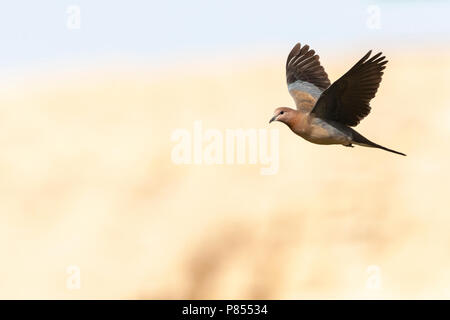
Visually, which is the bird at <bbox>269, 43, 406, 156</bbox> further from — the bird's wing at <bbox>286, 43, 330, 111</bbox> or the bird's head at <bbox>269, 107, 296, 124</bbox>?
the bird's wing at <bbox>286, 43, 330, 111</bbox>

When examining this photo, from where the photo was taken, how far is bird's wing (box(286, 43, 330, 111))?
28.7 feet

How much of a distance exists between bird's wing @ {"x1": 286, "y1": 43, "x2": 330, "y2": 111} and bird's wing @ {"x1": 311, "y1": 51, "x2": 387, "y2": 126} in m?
1.07

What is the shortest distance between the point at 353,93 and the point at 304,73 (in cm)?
162

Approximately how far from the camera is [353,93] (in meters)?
7.43

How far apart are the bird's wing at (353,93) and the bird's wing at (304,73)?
1.07 metres

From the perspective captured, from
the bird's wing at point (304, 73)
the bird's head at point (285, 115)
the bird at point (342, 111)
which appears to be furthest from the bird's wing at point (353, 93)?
the bird's wing at point (304, 73)

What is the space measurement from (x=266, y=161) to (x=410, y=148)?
13.6 ft

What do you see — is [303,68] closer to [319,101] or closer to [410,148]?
[319,101]

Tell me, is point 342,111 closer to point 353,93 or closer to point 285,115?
point 353,93

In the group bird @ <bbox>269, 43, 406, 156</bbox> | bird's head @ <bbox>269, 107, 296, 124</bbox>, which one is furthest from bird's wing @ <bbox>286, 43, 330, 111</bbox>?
bird's head @ <bbox>269, 107, 296, 124</bbox>

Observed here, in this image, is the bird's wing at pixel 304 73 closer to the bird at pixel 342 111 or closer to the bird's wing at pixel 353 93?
the bird at pixel 342 111

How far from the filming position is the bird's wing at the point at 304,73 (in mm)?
8758

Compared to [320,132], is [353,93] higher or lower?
higher

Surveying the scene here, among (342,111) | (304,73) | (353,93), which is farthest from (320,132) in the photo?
(304,73)
